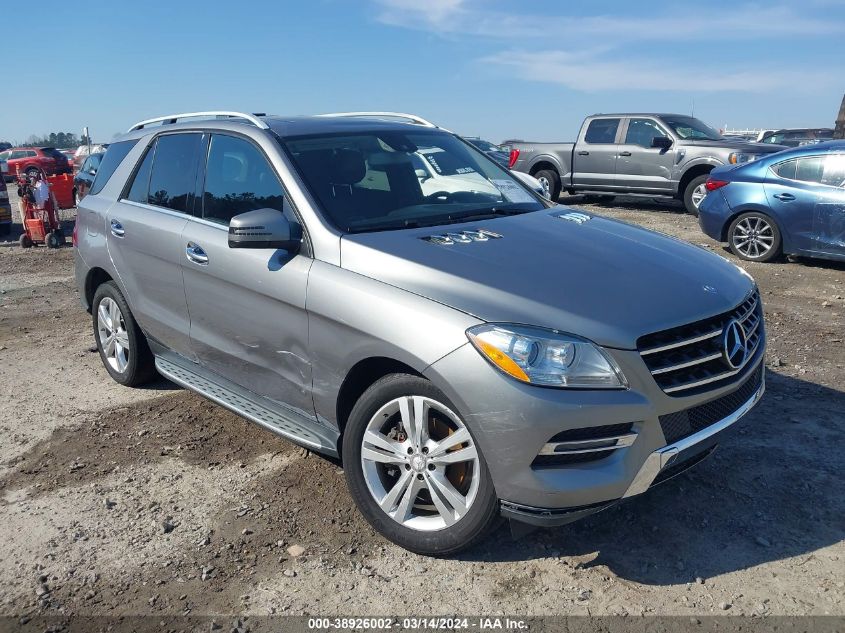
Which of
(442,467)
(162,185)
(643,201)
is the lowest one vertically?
(643,201)

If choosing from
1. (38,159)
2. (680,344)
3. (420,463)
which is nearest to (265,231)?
(420,463)

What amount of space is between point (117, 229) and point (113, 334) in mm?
845

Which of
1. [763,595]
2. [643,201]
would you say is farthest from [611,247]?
[643,201]

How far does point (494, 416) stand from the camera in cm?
286

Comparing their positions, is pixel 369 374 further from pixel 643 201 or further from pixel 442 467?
pixel 643 201

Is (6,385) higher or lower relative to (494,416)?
lower

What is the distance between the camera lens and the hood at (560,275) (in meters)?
2.97

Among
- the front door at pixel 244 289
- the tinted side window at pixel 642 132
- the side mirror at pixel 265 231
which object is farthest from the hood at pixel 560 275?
the tinted side window at pixel 642 132

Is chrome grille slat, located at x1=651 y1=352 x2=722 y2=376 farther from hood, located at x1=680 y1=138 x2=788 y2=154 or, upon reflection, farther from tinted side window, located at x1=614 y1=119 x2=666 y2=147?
tinted side window, located at x1=614 y1=119 x2=666 y2=147

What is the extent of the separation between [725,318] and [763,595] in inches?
43.7

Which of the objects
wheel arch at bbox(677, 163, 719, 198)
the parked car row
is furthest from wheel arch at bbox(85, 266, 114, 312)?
wheel arch at bbox(677, 163, 719, 198)

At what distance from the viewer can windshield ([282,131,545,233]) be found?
384 centimetres

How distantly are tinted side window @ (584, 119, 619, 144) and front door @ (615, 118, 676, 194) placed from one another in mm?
313

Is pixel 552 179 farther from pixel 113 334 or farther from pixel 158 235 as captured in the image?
pixel 158 235
